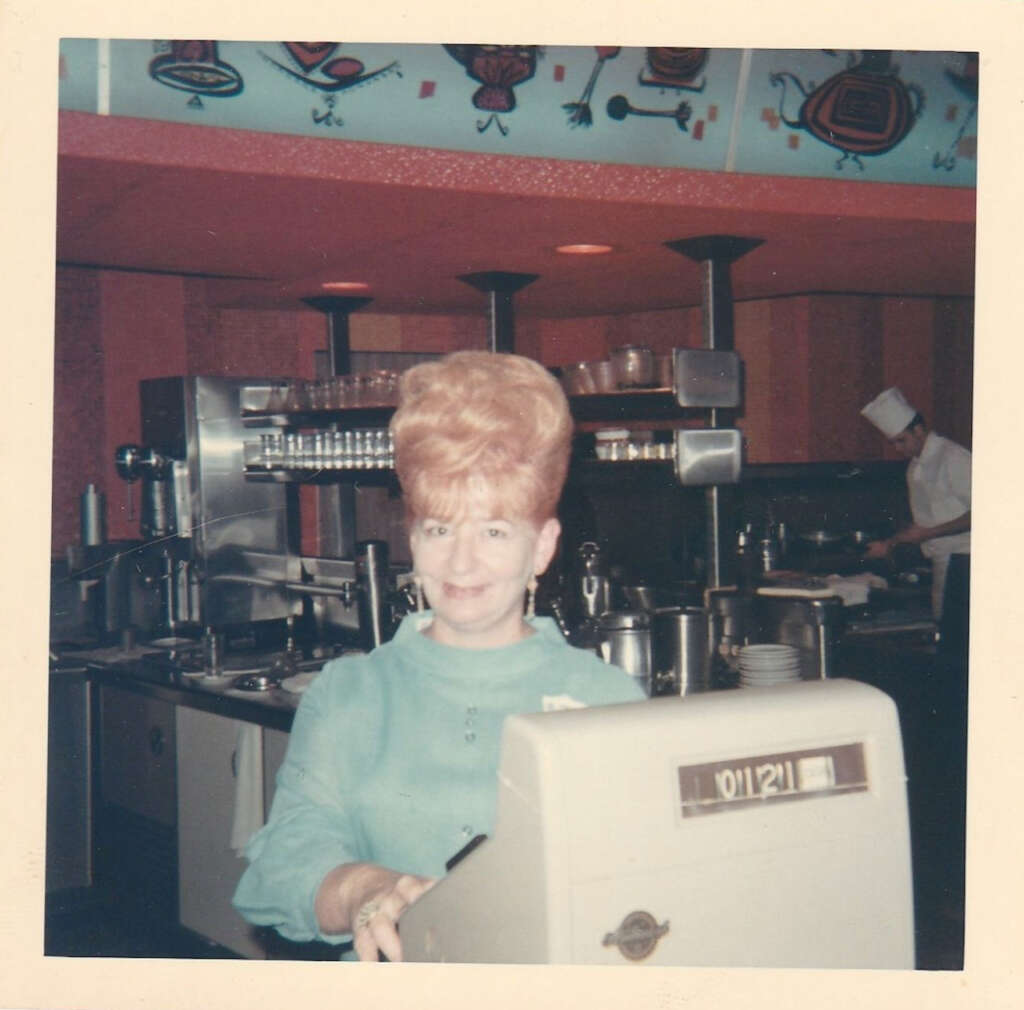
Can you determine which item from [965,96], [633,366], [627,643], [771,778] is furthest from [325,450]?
[771,778]

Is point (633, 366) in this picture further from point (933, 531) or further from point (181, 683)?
point (933, 531)

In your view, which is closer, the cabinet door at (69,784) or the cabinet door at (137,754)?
the cabinet door at (137,754)

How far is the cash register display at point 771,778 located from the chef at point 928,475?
12.6ft

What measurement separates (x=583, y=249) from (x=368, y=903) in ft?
8.21

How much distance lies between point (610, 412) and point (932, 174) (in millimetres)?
1093

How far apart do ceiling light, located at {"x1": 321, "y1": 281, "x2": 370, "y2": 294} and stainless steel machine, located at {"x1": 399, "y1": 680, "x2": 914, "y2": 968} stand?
328 cm

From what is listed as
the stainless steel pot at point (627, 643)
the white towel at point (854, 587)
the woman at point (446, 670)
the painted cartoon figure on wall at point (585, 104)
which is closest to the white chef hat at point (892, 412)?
the white towel at point (854, 587)

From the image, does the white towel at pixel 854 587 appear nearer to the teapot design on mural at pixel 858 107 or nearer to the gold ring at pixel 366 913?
the teapot design on mural at pixel 858 107

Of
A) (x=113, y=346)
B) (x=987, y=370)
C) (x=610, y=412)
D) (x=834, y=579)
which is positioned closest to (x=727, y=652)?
(x=610, y=412)

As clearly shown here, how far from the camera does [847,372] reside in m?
5.68

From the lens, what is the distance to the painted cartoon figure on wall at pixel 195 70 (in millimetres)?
2041

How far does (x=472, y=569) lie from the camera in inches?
58.6

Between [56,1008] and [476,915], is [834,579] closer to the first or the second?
[56,1008]

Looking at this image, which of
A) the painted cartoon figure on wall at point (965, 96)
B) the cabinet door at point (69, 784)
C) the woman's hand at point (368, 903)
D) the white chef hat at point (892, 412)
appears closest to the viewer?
the woman's hand at point (368, 903)
